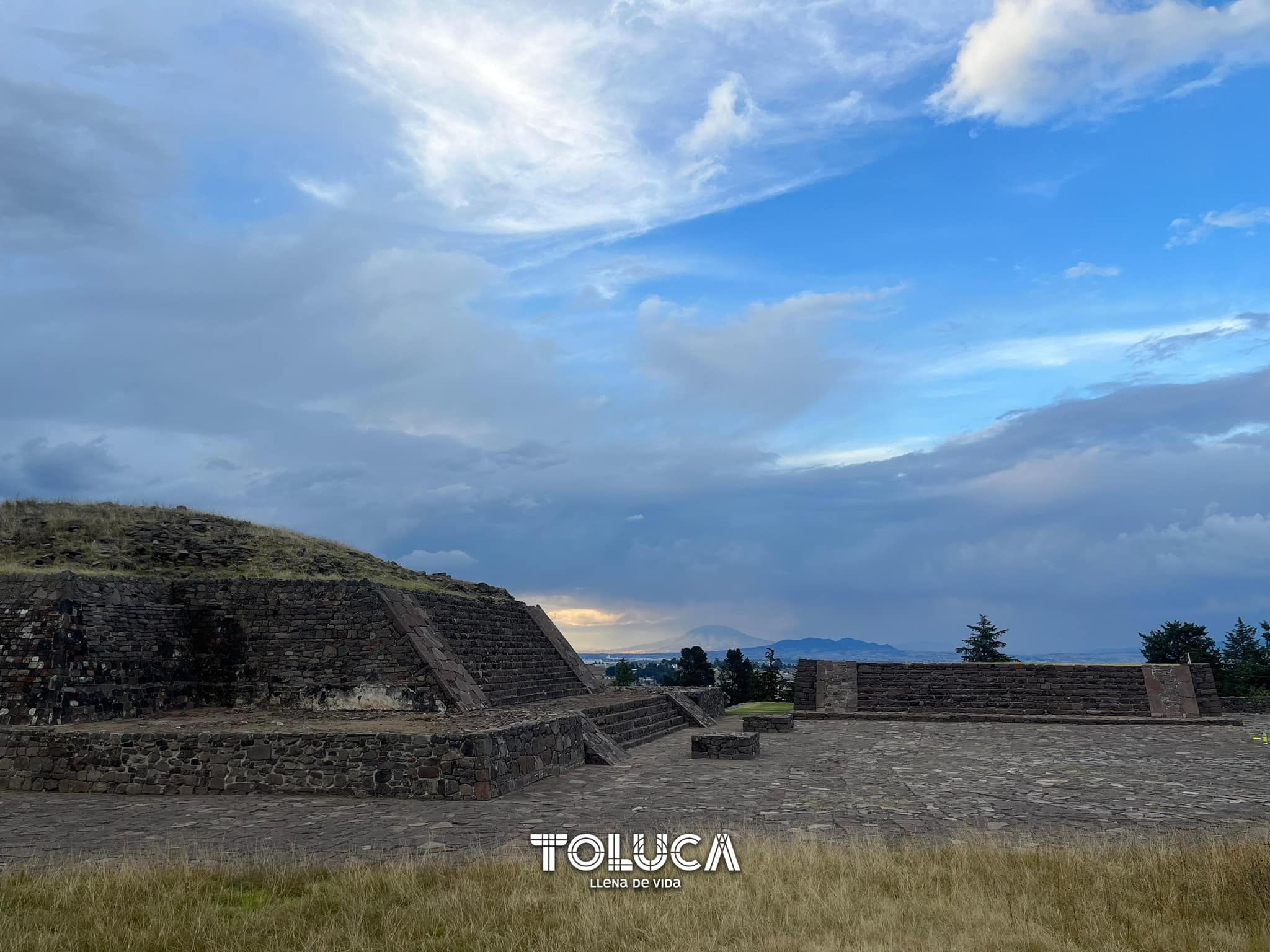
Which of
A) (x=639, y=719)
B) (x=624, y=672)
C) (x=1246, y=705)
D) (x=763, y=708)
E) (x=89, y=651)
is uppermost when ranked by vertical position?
(x=624, y=672)

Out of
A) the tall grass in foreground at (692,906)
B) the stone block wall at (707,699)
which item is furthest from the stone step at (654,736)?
the tall grass in foreground at (692,906)

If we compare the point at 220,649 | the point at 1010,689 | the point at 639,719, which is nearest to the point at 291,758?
the point at 220,649

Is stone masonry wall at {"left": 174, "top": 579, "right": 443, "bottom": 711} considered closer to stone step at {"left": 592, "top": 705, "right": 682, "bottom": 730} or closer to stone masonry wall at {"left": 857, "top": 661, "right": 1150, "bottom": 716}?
stone step at {"left": 592, "top": 705, "right": 682, "bottom": 730}

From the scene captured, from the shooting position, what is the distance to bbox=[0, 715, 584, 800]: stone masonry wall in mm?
13086

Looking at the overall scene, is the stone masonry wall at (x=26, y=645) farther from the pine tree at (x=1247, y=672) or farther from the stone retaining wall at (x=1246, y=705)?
the pine tree at (x=1247, y=672)

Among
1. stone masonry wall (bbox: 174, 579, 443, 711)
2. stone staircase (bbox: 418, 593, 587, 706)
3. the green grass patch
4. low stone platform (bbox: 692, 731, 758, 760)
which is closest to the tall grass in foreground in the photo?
low stone platform (bbox: 692, 731, 758, 760)

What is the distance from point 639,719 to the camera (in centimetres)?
2275

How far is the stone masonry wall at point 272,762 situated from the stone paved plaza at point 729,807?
0.97 ft

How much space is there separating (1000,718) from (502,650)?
1571 centimetres

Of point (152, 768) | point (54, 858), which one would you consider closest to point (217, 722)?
point (152, 768)

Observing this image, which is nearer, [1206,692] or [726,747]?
[726,747]

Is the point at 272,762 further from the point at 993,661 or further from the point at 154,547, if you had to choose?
the point at 993,661

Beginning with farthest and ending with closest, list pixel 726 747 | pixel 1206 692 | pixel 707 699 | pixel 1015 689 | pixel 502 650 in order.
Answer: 1. pixel 707 699
2. pixel 1015 689
3. pixel 1206 692
4. pixel 502 650
5. pixel 726 747

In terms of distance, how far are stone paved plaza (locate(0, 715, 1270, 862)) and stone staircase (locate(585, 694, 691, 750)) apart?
1.89 m
